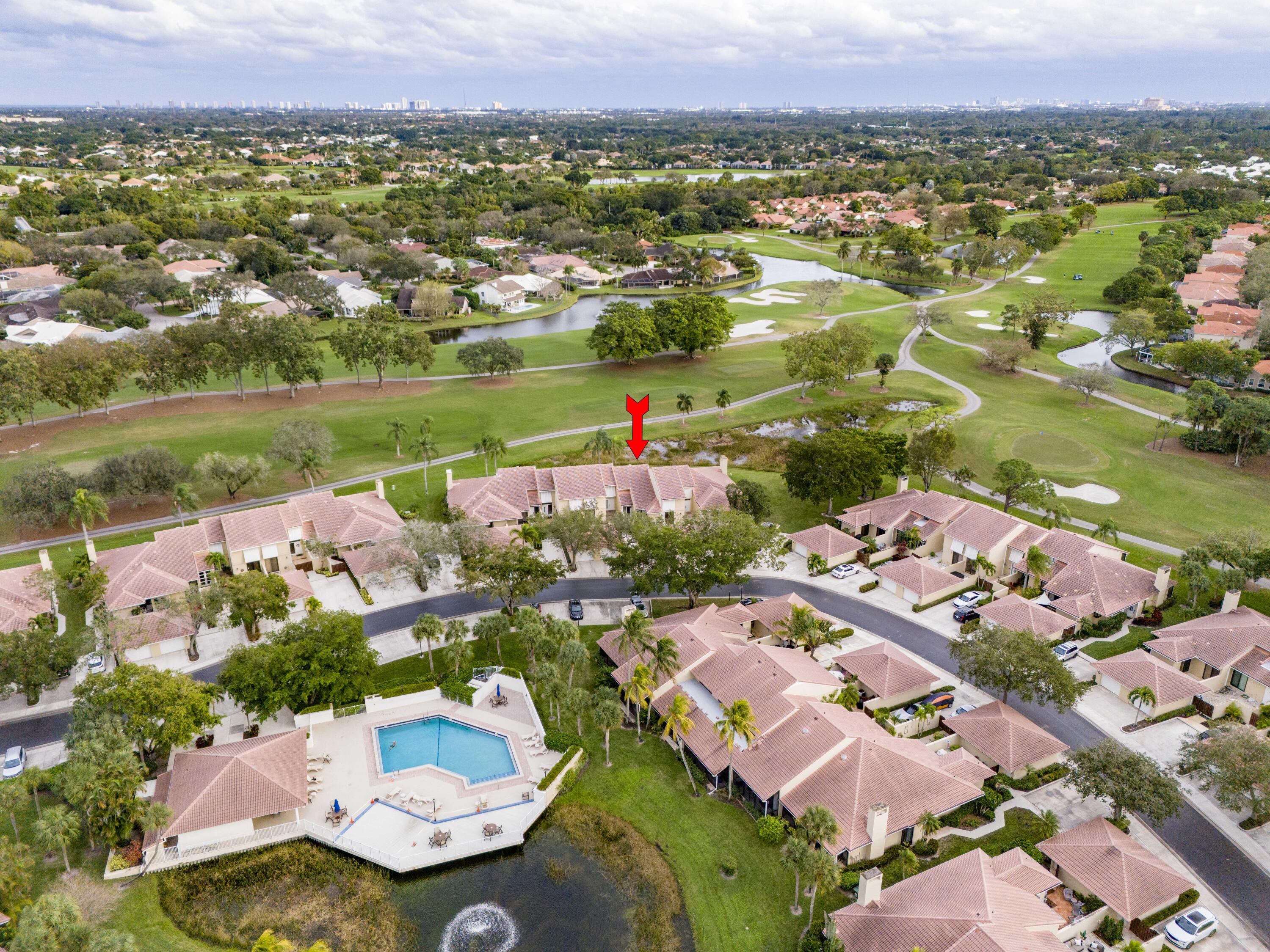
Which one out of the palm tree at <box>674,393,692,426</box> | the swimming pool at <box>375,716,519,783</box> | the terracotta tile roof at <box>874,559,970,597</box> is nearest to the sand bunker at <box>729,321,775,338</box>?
the palm tree at <box>674,393,692,426</box>

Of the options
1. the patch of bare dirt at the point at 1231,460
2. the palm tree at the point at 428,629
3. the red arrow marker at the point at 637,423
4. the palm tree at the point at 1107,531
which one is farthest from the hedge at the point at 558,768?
the patch of bare dirt at the point at 1231,460

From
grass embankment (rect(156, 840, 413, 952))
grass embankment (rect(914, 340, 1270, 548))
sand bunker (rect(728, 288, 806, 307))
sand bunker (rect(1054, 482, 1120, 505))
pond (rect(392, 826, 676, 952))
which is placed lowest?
pond (rect(392, 826, 676, 952))

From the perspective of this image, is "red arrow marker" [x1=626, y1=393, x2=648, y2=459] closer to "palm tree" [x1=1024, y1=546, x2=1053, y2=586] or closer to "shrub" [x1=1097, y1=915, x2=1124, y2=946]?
"palm tree" [x1=1024, y1=546, x2=1053, y2=586]

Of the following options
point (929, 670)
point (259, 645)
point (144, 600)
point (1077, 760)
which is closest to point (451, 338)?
point (144, 600)

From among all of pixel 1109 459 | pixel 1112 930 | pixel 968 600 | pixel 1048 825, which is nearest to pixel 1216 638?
pixel 968 600

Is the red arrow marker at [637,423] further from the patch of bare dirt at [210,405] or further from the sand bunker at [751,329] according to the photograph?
the sand bunker at [751,329]
